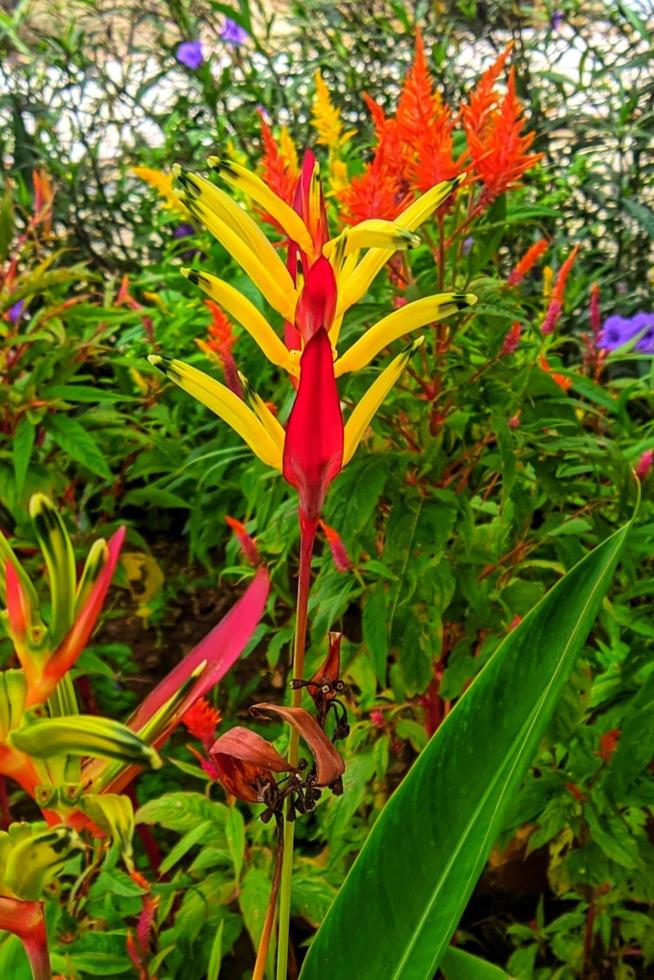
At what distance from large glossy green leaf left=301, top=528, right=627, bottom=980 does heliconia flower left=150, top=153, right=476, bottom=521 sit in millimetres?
130

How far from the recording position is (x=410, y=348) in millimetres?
331

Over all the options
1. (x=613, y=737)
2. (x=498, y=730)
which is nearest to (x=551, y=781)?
(x=613, y=737)

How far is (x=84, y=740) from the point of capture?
0.75 feet

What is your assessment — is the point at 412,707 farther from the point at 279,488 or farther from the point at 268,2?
the point at 268,2

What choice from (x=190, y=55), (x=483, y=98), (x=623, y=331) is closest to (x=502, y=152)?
(x=483, y=98)

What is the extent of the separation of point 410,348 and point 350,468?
365 mm

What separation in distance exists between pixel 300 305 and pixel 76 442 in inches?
27.5

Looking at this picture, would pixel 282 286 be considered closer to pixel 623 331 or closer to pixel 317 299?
pixel 317 299

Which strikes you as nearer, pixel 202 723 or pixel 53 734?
pixel 53 734


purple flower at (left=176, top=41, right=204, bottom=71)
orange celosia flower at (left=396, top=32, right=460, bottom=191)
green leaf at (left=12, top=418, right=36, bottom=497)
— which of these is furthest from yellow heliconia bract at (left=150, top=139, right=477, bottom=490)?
purple flower at (left=176, top=41, right=204, bottom=71)

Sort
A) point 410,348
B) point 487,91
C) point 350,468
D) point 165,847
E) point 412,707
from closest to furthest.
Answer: point 410,348, point 487,91, point 350,468, point 412,707, point 165,847

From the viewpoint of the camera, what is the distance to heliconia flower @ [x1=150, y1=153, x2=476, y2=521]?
0.30 metres

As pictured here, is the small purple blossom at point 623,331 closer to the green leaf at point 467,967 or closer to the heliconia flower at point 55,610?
the green leaf at point 467,967

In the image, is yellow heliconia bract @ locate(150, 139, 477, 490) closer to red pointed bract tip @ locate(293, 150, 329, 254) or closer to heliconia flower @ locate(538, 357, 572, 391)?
red pointed bract tip @ locate(293, 150, 329, 254)
